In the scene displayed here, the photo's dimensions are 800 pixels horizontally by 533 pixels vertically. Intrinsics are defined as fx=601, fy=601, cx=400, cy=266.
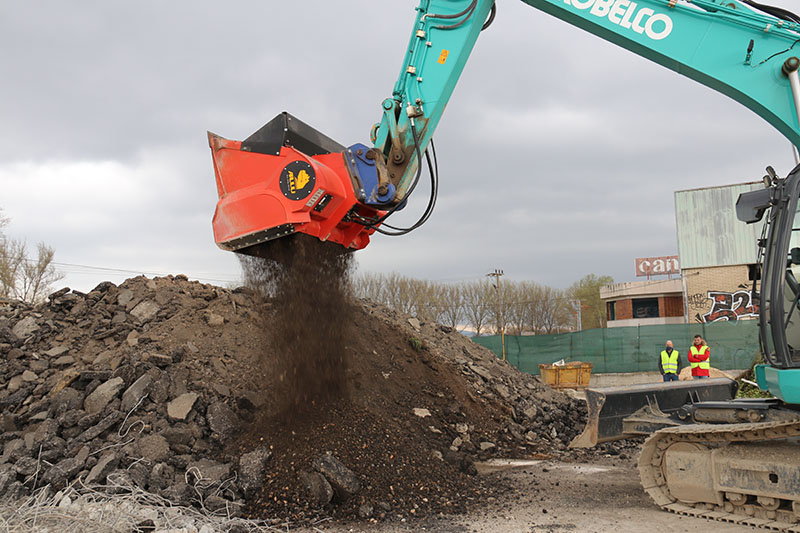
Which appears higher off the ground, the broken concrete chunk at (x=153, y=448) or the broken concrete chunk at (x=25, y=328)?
the broken concrete chunk at (x=25, y=328)

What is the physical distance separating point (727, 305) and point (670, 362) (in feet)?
70.3

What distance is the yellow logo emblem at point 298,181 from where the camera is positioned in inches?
188

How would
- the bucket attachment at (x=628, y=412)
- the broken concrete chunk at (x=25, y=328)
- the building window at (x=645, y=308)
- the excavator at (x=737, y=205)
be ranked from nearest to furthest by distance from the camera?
the excavator at (x=737, y=205) → the bucket attachment at (x=628, y=412) → the broken concrete chunk at (x=25, y=328) → the building window at (x=645, y=308)

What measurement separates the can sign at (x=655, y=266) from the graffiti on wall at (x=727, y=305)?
16899mm

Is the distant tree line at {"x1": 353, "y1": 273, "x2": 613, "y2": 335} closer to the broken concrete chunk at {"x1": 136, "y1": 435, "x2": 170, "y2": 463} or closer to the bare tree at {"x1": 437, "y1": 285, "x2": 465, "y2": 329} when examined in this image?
the bare tree at {"x1": 437, "y1": 285, "x2": 465, "y2": 329}

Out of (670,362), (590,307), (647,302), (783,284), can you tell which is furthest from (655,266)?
(783,284)

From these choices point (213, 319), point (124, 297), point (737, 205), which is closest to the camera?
point (737, 205)

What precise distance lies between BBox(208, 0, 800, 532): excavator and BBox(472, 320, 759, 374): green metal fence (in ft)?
48.4

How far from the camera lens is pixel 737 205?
4559 mm

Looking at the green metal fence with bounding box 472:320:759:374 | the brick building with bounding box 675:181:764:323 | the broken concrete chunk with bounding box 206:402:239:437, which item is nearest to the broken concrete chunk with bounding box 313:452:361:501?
the broken concrete chunk with bounding box 206:402:239:437

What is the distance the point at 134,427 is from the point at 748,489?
5724 millimetres

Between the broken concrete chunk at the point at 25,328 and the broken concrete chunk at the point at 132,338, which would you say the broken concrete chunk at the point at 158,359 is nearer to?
the broken concrete chunk at the point at 132,338

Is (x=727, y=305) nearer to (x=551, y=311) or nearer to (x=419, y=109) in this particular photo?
(x=551, y=311)

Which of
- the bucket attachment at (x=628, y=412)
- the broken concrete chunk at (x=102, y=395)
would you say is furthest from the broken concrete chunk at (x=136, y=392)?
the bucket attachment at (x=628, y=412)
